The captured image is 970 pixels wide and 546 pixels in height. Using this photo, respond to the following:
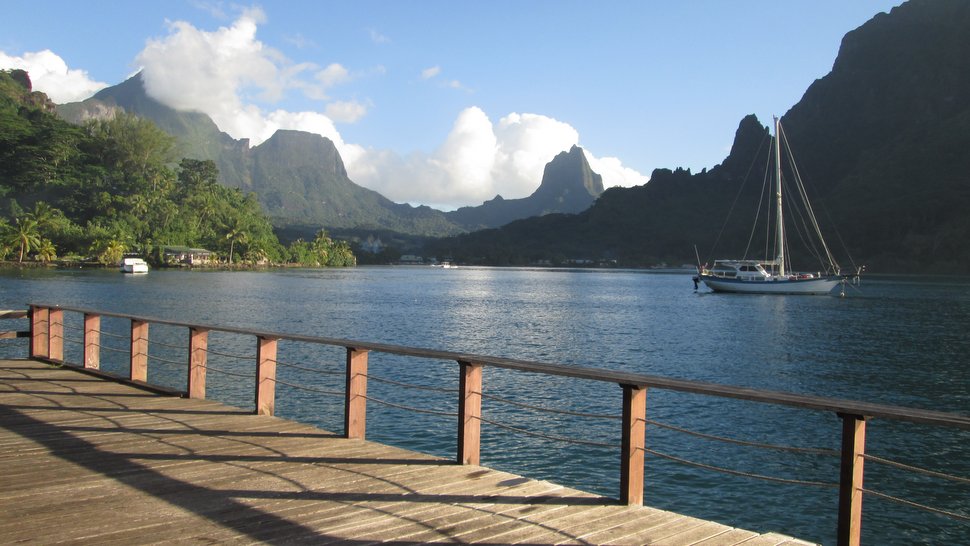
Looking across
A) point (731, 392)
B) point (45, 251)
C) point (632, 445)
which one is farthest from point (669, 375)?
point (45, 251)

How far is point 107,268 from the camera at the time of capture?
107625 millimetres

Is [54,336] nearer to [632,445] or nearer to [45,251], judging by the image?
[632,445]

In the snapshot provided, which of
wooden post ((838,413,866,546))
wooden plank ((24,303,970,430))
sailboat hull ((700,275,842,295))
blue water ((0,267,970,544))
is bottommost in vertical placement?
blue water ((0,267,970,544))

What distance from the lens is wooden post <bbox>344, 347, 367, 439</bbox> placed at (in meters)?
7.07

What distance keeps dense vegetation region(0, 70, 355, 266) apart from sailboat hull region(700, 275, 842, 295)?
94904 mm

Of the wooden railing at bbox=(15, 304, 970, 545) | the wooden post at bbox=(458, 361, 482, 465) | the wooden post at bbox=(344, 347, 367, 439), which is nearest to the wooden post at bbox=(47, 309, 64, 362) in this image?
the wooden railing at bbox=(15, 304, 970, 545)

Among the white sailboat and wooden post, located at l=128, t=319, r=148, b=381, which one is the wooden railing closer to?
wooden post, located at l=128, t=319, r=148, b=381

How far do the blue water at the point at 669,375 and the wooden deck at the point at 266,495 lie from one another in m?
1.75

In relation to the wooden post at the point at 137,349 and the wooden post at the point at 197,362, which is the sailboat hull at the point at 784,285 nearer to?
the wooden post at the point at 137,349

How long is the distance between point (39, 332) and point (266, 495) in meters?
9.78

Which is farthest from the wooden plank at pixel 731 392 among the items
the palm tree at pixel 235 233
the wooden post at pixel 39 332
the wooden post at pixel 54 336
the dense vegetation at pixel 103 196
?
the palm tree at pixel 235 233

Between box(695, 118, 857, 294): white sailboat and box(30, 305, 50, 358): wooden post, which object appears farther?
box(695, 118, 857, 294): white sailboat

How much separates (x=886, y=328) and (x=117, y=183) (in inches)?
5290

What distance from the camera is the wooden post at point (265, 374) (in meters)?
7.99
